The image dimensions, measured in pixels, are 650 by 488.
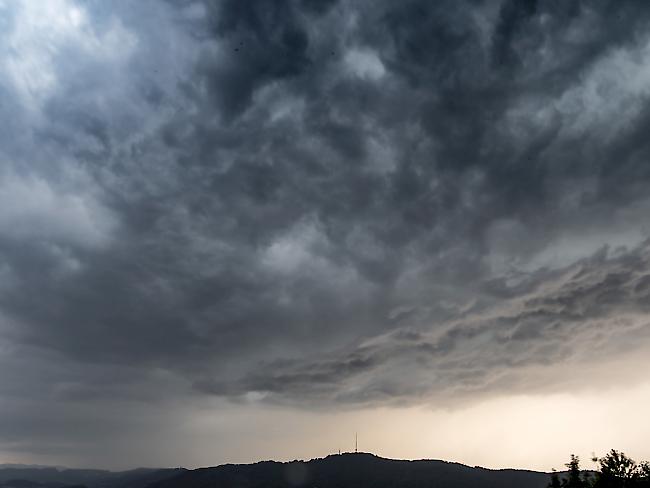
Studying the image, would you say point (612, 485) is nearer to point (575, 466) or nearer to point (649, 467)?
point (649, 467)

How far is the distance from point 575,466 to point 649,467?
47.9 feet

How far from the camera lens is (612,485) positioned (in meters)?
71.1

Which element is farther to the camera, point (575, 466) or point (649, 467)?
point (575, 466)

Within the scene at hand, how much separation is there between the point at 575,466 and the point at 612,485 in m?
12.1

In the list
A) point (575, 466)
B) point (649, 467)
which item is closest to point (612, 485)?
point (649, 467)

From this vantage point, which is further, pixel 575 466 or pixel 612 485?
pixel 575 466

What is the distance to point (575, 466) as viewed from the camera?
8288 centimetres

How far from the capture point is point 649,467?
2758 inches

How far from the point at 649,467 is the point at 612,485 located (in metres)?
5.75
